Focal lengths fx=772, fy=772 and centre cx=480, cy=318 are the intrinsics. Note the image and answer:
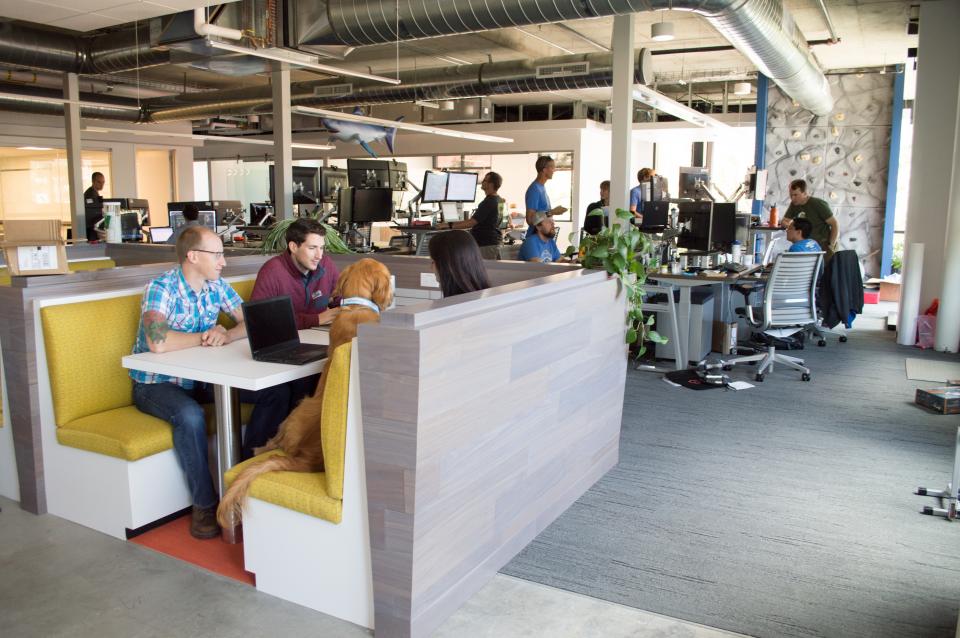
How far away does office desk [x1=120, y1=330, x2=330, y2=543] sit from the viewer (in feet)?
9.23

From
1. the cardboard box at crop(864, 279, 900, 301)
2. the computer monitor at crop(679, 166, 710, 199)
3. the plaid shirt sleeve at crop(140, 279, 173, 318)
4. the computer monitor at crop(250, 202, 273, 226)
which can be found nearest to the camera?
the plaid shirt sleeve at crop(140, 279, 173, 318)

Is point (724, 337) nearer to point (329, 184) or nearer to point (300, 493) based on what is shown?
point (329, 184)

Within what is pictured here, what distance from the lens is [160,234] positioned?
809cm

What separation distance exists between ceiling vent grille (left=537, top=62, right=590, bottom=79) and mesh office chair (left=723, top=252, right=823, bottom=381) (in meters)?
4.02

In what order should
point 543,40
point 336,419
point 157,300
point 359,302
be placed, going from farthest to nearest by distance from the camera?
point 543,40, point 157,300, point 359,302, point 336,419

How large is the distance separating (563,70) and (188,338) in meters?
6.98

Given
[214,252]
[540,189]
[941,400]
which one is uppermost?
[540,189]

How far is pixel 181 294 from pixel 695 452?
290 cm

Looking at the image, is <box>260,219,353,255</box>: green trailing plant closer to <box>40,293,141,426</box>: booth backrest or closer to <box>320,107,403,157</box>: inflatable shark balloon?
<box>40,293,141,426</box>: booth backrest

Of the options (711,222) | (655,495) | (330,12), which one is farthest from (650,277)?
(330,12)

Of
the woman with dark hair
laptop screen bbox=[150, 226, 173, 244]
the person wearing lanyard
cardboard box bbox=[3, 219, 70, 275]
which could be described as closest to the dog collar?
the woman with dark hair

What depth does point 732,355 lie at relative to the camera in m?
7.12

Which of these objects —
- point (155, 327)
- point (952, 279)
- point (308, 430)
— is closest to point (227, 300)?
point (155, 327)

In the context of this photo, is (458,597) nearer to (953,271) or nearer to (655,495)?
(655,495)
